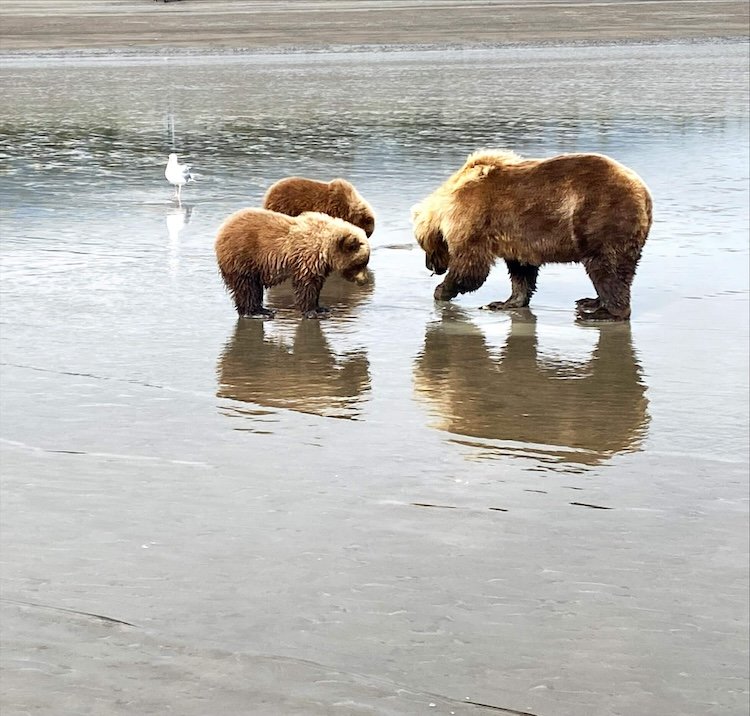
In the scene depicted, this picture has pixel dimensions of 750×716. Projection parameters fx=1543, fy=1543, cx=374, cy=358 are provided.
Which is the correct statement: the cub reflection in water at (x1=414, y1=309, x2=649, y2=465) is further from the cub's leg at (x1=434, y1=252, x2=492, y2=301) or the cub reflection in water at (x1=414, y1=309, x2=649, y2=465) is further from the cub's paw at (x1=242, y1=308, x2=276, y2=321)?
the cub's paw at (x1=242, y1=308, x2=276, y2=321)

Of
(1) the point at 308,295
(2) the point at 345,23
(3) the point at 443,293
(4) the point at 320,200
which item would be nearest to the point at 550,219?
(3) the point at 443,293

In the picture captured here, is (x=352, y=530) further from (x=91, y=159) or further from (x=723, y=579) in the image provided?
(x=91, y=159)

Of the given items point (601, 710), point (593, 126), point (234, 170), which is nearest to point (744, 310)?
point (601, 710)

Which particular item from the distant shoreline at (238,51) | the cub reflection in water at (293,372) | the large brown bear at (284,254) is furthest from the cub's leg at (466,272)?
the distant shoreline at (238,51)

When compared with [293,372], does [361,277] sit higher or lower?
higher

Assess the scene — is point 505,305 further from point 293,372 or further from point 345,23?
point 345,23

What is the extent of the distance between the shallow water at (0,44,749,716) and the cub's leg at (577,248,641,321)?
144mm

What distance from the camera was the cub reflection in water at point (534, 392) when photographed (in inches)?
239

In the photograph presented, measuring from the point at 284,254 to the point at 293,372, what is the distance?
125 centimetres

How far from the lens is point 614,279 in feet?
27.1

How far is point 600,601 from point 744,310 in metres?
4.58

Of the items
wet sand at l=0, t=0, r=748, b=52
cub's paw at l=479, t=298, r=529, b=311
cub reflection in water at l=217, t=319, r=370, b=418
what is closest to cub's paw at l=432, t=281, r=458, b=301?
cub's paw at l=479, t=298, r=529, b=311

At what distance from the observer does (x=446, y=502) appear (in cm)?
524

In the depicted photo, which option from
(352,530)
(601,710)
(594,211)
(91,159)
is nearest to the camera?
(601,710)
